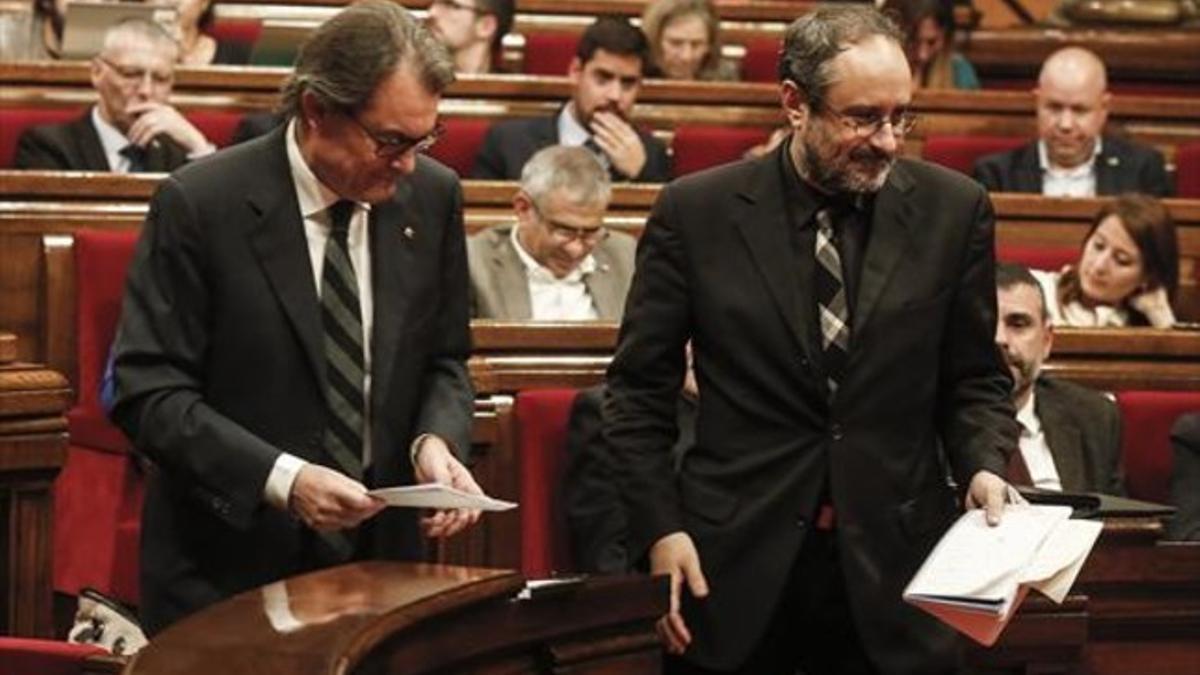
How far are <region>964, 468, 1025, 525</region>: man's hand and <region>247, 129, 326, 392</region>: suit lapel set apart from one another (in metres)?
0.49

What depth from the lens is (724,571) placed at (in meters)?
1.96

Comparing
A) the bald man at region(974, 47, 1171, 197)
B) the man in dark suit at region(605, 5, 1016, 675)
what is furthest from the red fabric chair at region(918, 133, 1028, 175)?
the man in dark suit at region(605, 5, 1016, 675)

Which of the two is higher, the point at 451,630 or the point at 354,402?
the point at 354,402

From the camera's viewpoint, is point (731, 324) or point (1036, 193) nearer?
point (731, 324)

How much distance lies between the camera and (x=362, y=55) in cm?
183

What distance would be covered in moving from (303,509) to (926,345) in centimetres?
50

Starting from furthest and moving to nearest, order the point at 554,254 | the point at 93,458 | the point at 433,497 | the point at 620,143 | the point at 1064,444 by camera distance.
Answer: the point at 620,143, the point at 554,254, the point at 93,458, the point at 1064,444, the point at 433,497

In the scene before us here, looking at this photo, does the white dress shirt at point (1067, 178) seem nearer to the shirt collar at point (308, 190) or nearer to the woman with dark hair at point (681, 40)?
the woman with dark hair at point (681, 40)

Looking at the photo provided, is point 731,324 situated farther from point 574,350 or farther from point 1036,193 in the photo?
point 1036,193

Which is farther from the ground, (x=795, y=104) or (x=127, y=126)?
(x=795, y=104)

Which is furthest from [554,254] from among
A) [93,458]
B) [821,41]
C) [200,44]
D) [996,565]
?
[996,565]

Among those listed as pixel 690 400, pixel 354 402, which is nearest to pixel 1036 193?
pixel 690 400

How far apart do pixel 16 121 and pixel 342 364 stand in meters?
2.26

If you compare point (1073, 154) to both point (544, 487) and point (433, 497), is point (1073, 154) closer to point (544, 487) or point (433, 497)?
point (544, 487)
